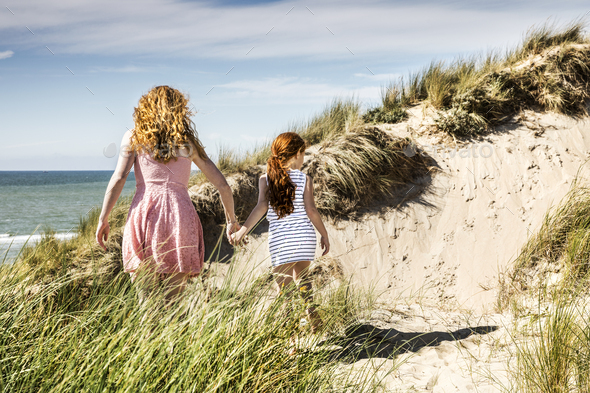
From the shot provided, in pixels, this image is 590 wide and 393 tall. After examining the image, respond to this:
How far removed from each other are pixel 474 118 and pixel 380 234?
10.5ft

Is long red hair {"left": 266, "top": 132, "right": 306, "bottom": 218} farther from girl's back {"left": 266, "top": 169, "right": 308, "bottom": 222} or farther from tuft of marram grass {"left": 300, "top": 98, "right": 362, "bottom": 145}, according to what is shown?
tuft of marram grass {"left": 300, "top": 98, "right": 362, "bottom": 145}

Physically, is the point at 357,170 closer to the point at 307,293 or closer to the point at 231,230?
the point at 231,230

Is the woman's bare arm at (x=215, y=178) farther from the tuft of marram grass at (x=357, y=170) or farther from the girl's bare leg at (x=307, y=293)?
the tuft of marram grass at (x=357, y=170)

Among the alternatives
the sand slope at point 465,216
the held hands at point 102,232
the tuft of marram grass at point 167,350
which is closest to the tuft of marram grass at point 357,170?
the sand slope at point 465,216

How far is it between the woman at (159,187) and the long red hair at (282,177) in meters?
0.74

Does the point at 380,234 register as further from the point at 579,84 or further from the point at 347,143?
the point at 579,84

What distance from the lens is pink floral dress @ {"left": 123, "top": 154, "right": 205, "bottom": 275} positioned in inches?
118

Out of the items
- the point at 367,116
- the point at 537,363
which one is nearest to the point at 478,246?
the point at 367,116

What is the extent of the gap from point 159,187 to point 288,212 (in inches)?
43.9

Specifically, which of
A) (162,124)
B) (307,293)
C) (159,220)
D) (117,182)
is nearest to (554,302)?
(307,293)

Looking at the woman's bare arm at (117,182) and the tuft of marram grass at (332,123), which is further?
the tuft of marram grass at (332,123)

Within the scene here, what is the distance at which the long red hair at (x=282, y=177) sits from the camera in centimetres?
358

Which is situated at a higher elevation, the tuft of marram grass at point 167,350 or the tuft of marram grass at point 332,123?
the tuft of marram grass at point 332,123

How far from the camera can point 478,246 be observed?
6.91 m
